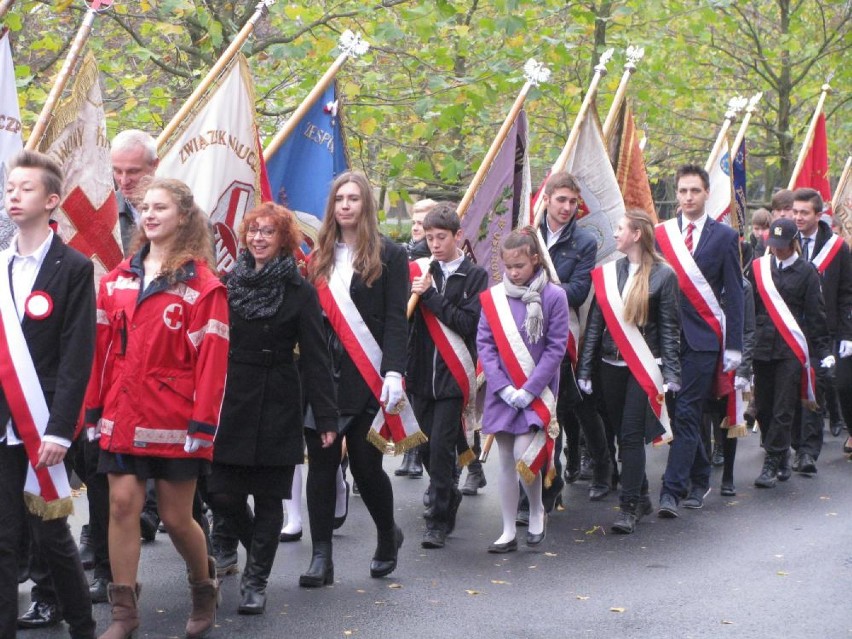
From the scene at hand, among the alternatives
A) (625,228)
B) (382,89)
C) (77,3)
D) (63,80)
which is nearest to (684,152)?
(382,89)

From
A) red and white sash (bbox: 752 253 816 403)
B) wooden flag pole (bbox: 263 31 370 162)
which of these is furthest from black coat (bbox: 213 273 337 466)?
red and white sash (bbox: 752 253 816 403)

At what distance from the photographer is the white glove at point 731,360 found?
9.34 m

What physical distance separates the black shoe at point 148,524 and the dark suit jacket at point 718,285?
140 inches

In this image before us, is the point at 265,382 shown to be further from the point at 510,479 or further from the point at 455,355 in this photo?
the point at 510,479

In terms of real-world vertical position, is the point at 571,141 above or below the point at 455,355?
above

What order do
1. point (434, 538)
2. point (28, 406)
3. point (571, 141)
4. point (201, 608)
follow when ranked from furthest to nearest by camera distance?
point (571, 141) → point (434, 538) → point (201, 608) → point (28, 406)

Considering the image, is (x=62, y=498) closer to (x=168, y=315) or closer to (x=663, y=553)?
(x=168, y=315)

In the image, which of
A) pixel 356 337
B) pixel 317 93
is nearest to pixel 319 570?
pixel 356 337

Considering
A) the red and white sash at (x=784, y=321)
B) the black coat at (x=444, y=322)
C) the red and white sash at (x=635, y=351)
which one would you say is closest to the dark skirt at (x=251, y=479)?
the black coat at (x=444, y=322)

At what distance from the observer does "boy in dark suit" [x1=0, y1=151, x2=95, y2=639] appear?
539 cm

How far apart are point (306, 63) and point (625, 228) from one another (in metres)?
5.17

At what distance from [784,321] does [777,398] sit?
1.83 feet

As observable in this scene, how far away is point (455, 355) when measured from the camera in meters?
8.19

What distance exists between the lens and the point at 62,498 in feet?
18.1
